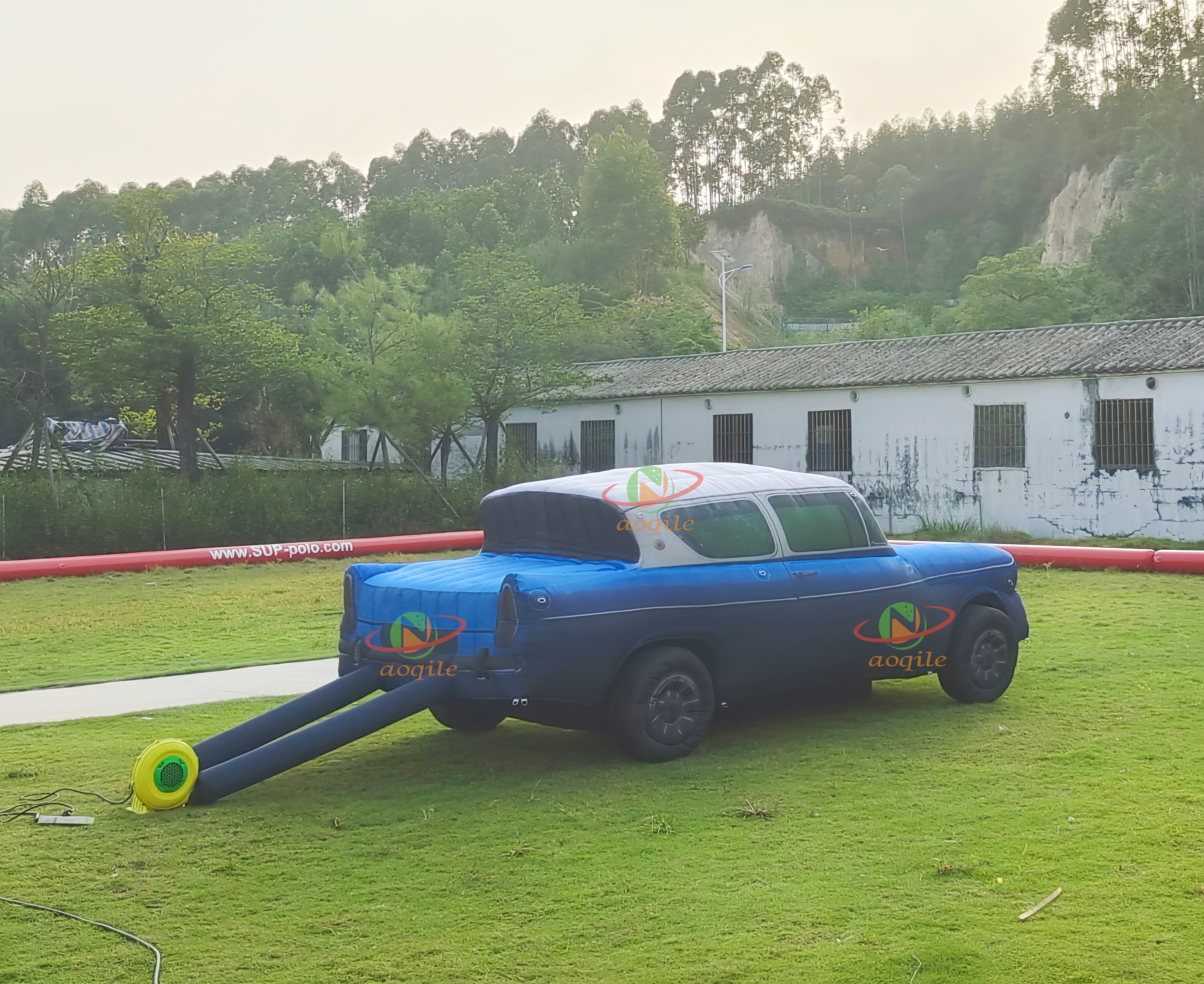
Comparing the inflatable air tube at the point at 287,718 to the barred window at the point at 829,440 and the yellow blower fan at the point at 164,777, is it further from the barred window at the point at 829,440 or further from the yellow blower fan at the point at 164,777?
the barred window at the point at 829,440

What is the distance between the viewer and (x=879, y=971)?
427 cm

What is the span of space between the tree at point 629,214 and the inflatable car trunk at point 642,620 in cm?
6595

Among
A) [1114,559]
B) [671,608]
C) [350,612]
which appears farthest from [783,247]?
[671,608]

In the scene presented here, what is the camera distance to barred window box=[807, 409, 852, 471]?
30.8 m

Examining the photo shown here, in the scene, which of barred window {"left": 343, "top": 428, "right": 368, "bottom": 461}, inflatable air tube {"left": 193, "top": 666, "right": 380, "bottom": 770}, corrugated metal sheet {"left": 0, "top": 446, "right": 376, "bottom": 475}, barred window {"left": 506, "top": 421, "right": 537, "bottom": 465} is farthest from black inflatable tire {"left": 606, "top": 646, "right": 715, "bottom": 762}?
barred window {"left": 343, "top": 428, "right": 368, "bottom": 461}

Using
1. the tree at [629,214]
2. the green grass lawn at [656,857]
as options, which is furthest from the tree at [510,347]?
the tree at [629,214]

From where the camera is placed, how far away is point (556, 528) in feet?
26.0

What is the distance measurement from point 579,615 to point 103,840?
2552mm

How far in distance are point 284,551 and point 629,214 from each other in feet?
180

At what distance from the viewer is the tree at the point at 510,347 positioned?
33875 mm

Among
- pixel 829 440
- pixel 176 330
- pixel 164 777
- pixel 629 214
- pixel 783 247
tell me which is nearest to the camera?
pixel 164 777

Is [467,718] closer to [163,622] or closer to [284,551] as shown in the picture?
[163,622]

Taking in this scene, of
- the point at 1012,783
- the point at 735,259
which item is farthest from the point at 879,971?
the point at 735,259

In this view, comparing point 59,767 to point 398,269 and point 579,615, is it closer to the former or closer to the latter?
point 579,615
